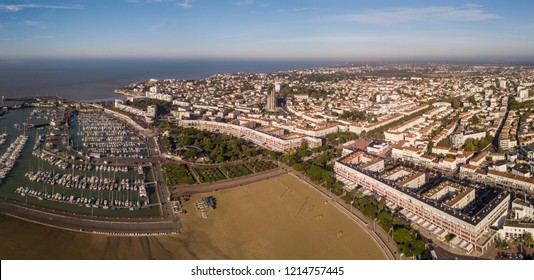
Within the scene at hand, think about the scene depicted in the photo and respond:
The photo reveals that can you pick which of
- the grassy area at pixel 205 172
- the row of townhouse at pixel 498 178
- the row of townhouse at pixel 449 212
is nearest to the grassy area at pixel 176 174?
the grassy area at pixel 205 172

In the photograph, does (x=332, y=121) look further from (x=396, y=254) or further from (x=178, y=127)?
(x=396, y=254)

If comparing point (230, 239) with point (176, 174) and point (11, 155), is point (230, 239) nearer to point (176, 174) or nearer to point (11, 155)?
point (176, 174)

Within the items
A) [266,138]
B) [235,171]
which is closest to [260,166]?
[235,171]

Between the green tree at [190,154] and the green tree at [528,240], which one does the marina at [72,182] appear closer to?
the green tree at [190,154]

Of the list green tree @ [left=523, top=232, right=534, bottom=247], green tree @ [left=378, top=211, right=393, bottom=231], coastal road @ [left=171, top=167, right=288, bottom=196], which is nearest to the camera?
green tree @ [left=523, top=232, right=534, bottom=247]

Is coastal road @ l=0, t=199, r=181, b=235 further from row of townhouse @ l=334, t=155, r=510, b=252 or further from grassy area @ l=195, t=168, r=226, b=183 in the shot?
row of townhouse @ l=334, t=155, r=510, b=252

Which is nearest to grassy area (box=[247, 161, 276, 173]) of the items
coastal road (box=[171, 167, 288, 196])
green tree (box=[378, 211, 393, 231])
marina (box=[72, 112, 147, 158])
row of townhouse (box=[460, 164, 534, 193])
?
coastal road (box=[171, 167, 288, 196])
